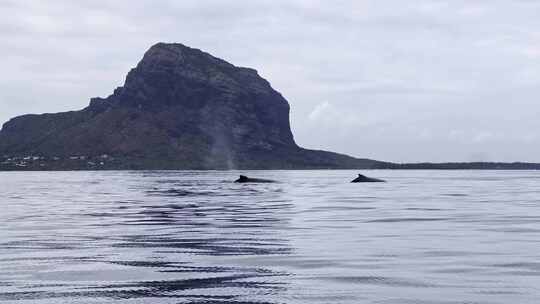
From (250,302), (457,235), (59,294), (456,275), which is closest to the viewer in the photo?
(250,302)

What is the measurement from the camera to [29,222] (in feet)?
124

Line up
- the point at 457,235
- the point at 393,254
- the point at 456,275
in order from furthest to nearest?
the point at 457,235, the point at 393,254, the point at 456,275

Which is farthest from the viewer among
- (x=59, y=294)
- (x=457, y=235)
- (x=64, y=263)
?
(x=457, y=235)

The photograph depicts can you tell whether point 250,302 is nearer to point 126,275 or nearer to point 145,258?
point 126,275

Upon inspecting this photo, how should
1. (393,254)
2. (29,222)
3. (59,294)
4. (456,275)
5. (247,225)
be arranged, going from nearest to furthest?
(59,294), (456,275), (393,254), (247,225), (29,222)

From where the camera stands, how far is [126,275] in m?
18.6

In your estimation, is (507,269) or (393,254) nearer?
(507,269)

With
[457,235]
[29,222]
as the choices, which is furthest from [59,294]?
[29,222]

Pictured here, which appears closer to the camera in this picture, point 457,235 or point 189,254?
point 189,254

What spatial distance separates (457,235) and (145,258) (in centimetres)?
1298

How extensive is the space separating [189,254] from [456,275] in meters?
8.62

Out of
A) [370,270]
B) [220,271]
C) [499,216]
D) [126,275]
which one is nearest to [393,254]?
[370,270]

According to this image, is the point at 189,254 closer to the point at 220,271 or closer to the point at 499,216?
the point at 220,271

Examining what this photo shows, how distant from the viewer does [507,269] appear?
19.2m
